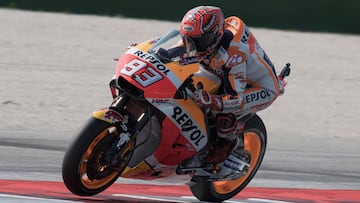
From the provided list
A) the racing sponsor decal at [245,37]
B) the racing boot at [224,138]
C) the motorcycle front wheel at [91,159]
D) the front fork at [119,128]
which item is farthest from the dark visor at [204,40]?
the motorcycle front wheel at [91,159]

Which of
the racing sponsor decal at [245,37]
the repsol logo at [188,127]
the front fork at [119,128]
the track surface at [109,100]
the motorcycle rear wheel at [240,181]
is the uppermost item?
the racing sponsor decal at [245,37]

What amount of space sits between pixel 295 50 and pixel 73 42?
4017 mm

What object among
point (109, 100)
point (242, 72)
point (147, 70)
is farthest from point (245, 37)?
point (109, 100)

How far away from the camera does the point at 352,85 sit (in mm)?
14328

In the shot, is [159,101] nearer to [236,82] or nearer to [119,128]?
[119,128]

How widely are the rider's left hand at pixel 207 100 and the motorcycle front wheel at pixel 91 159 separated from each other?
624mm

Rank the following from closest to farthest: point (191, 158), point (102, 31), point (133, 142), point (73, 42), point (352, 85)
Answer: point (133, 142) < point (191, 158) < point (352, 85) < point (73, 42) < point (102, 31)

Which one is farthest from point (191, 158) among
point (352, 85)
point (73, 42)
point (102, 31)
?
point (102, 31)

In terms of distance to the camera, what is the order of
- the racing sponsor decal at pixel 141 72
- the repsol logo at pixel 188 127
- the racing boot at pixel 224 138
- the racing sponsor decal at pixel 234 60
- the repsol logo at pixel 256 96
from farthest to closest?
the repsol logo at pixel 256 96, the racing boot at pixel 224 138, the racing sponsor decal at pixel 234 60, the repsol logo at pixel 188 127, the racing sponsor decal at pixel 141 72

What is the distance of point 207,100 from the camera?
6098mm

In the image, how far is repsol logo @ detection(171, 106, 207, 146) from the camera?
19.6 feet

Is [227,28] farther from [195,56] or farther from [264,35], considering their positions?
[264,35]

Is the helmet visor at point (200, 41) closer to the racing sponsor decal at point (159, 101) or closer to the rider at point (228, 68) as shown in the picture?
the rider at point (228, 68)

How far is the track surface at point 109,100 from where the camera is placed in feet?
24.6
